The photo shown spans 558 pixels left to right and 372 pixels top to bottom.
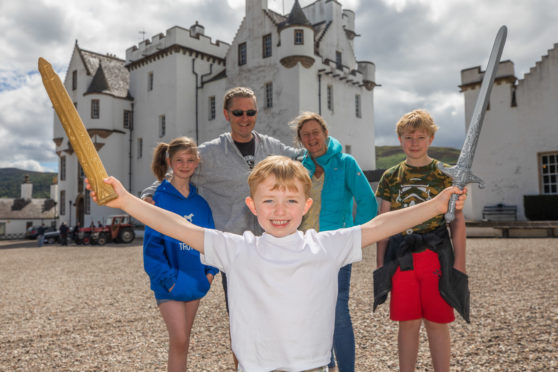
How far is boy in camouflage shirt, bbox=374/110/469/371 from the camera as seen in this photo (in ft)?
8.69

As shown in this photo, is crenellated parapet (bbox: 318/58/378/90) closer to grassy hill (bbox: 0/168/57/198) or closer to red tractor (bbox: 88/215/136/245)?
red tractor (bbox: 88/215/136/245)

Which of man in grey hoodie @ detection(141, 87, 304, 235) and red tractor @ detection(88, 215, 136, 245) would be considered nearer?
man in grey hoodie @ detection(141, 87, 304, 235)

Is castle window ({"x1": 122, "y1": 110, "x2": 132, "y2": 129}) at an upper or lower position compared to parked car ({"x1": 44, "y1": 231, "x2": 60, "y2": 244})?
upper

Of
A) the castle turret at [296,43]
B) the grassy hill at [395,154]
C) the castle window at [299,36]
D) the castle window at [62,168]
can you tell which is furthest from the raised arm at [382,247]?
the grassy hill at [395,154]

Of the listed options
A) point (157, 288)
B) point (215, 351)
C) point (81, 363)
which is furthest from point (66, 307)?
point (157, 288)

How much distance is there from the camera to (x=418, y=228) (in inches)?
109

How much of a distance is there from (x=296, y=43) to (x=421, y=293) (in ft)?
69.8

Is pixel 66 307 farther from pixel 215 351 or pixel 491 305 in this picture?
pixel 491 305

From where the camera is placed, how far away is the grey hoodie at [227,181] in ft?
10.1

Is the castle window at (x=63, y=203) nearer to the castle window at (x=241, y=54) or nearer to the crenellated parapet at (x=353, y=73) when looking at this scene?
the castle window at (x=241, y=54)

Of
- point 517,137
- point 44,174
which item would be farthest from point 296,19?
point 44,174

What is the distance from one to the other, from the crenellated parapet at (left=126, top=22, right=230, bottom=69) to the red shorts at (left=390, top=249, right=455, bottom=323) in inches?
1076

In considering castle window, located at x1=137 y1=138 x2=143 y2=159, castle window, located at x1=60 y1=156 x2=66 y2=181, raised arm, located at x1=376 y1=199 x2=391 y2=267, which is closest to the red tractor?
castle window, located at x1=137 y1=138 x2=143 y2=159

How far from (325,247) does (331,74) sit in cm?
2369
